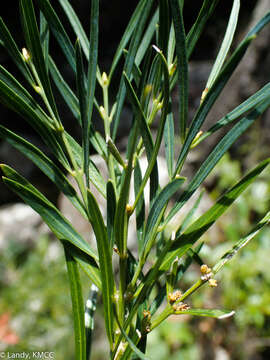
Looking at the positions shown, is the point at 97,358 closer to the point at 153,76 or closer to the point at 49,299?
the point at 49,299

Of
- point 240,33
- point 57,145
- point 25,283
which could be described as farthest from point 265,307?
point 240,33

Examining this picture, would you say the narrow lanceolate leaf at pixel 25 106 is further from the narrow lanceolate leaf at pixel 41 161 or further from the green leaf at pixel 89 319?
→ the green leaf at pixel 89 319

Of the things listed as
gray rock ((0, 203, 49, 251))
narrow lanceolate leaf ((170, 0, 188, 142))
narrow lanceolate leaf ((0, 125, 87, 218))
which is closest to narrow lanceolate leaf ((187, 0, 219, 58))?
narrow lanceolate leaf ((170, 0, 188, 142))

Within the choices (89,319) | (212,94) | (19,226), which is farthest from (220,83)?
(19,226)

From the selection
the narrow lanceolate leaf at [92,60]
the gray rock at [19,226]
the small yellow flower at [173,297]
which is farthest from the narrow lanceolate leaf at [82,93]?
the gray rock at [19,226]

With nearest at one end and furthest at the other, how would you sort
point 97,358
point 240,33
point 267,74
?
point 97,358, point 267,74, point 240,33

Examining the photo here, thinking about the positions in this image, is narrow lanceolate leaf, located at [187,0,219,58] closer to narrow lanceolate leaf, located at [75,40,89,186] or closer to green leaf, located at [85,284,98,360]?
narrow lanceolate leaf, located at [75,40,89,186]
